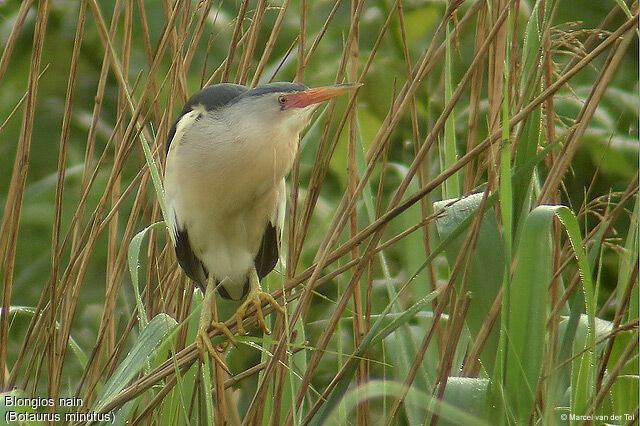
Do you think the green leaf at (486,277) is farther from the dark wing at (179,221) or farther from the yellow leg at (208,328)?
the dark wing at (179,221)

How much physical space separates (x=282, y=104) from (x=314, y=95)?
8cm

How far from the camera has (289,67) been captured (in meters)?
1.82

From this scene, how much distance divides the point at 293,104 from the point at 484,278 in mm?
401

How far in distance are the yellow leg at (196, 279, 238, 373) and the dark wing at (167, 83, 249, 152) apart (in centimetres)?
29

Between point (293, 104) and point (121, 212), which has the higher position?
point (293, 104)

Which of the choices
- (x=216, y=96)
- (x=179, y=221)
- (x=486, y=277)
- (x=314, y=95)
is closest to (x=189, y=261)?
(x=179, y=221)

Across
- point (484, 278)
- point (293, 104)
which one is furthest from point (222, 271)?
point (484, 278)

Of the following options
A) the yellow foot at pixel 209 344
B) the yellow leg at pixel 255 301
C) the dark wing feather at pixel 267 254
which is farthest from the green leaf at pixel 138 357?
the dark wing feather at pixel 267 254

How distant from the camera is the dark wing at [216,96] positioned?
1.23 m

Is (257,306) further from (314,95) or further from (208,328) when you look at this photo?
(314,95)

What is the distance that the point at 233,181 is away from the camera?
4.19ft

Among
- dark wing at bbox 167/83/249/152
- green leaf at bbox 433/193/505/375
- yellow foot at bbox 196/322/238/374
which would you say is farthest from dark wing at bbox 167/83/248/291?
green leaf at bbox 433/193/505/375

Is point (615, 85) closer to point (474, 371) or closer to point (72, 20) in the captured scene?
point (474, 371)

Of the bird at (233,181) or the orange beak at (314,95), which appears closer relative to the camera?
the orange beak at (314,95)
